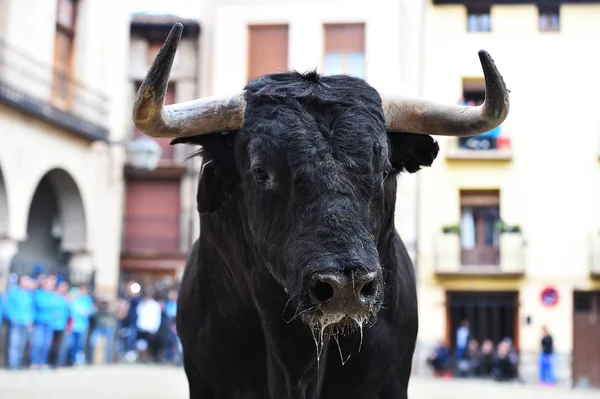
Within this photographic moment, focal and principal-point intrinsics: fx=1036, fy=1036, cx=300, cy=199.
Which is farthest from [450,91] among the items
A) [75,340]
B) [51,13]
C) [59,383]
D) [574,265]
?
[59,383]

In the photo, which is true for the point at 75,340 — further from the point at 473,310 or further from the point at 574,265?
the point at 574,265

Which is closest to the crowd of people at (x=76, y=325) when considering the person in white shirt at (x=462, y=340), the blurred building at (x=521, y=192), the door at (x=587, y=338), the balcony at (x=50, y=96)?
the balcony at (x=50, y=96)

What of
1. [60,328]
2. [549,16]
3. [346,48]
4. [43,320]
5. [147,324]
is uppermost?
[549,16]

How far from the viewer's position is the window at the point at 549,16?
28.1 metres

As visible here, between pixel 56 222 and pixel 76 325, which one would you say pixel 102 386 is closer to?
pixel 76 325

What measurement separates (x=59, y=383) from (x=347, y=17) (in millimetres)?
17507

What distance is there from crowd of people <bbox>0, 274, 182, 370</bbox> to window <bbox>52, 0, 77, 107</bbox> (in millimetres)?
4470

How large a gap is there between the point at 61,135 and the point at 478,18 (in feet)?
40.3

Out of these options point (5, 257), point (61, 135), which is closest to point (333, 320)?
point (5, 257)

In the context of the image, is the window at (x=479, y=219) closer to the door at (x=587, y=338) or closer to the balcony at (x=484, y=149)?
the balcony at (x=484, y=149)

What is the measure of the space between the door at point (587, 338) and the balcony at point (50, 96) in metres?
13.0

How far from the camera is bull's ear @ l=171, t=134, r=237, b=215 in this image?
433 cm

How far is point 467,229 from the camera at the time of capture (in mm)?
28078

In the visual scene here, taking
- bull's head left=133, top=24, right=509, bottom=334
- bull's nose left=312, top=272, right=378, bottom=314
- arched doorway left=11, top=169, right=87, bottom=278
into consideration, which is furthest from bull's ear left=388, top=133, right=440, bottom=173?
arched doorway left=11, top=169, right=87, bottom=278
